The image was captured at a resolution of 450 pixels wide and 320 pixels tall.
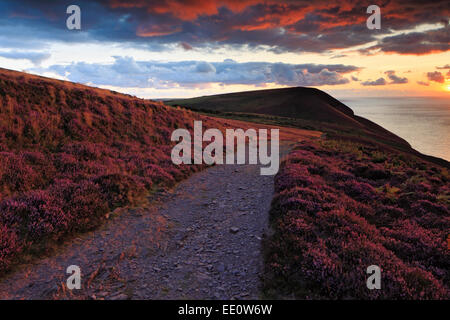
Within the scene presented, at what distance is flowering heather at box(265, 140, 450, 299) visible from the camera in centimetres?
571

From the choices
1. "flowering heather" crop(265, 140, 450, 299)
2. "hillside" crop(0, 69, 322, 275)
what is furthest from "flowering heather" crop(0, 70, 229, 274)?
"flowering heather" crop(265, 140, 450, 299)

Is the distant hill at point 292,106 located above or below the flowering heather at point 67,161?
above

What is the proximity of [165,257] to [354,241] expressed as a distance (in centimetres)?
549

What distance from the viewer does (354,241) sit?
7.41 meters

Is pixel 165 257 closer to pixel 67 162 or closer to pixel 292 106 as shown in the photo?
pixel 67 162

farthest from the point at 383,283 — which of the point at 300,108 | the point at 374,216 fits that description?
the point at 300,108

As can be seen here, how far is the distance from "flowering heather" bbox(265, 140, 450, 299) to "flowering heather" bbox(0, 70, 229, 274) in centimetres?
662

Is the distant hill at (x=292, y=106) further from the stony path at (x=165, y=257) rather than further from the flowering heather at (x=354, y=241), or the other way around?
the stony path at (x=165, y=257)

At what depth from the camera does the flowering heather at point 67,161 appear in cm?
841

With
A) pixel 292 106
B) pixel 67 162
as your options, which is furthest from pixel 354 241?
pixel 292 106

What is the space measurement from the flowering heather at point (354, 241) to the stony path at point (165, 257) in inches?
36.1

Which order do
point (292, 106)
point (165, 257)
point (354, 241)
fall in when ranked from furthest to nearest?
point (292, 106) → point (165, 257) → point (354, 241)

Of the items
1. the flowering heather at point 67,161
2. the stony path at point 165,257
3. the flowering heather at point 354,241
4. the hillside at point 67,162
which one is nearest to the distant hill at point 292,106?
the hillside at point 67,162

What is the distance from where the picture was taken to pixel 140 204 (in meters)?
11.4
